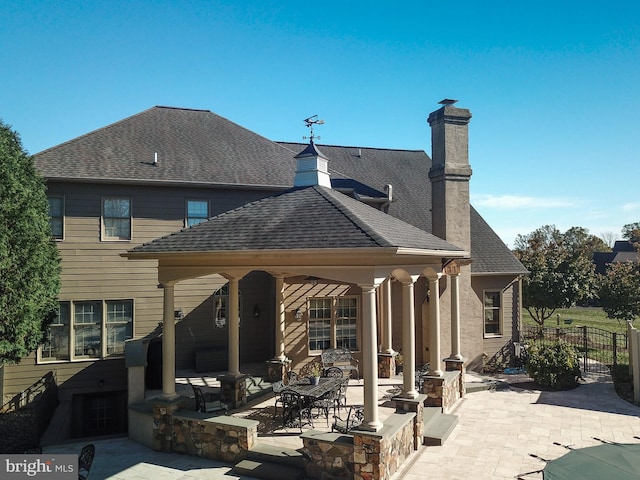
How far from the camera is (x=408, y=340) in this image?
8.99 meters

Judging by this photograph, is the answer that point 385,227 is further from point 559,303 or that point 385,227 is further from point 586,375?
point 559,303

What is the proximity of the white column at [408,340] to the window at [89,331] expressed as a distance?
29.8 ft

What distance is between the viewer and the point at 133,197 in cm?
1403

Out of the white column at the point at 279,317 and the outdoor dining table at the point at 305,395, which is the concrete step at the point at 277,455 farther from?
the white column at the point at 279,317

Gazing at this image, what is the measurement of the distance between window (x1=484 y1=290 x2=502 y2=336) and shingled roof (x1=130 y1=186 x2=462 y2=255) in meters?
7.43

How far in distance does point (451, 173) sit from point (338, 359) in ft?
23.7

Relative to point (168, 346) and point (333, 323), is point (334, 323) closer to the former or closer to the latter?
point (333, 323)

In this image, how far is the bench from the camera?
13682 mm

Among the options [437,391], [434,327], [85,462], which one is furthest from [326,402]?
[85,462]

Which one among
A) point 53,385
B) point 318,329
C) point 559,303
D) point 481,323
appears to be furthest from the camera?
point 559,303

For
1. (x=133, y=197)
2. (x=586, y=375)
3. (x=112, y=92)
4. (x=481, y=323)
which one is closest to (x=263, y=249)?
(x=112, y=92)

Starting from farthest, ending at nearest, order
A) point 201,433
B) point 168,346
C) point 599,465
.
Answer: point 168,346 < point 201,433 < point 599,465

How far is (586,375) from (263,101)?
13969 millimetres

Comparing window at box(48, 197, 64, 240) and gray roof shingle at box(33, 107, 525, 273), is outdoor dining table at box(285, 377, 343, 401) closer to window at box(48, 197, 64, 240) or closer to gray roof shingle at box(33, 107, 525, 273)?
gray roof shingle at box(33, 107, 525, 273)
